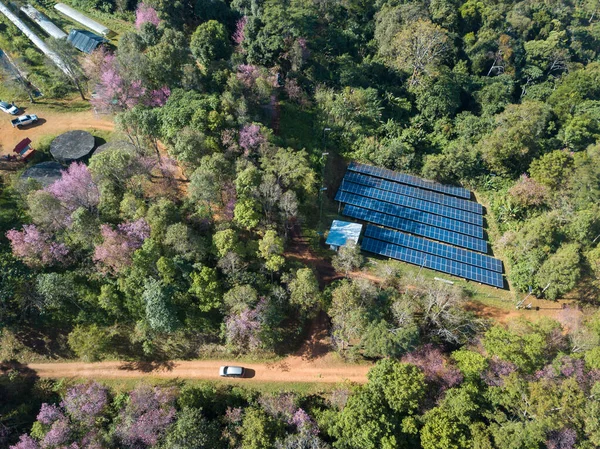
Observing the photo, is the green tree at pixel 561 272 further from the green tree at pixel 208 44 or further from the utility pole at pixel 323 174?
the green tree at pixel 208 44

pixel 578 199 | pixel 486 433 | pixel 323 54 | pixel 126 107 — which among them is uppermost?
pixel 323 54

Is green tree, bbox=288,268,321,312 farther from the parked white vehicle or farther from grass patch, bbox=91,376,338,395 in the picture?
the parked white vehicle

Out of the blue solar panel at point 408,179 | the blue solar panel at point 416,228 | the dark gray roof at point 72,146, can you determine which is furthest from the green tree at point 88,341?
the blue solar panel at point 408,179

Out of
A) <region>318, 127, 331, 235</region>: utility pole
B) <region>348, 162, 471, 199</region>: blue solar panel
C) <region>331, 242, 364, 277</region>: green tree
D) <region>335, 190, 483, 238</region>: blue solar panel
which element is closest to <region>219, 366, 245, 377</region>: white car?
<region>331, 242, 364, 277</region>: green tree

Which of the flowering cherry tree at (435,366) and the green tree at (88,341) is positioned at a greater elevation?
the flowering cherry tree at (435,366)

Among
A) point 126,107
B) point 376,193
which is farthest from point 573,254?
point 126,107

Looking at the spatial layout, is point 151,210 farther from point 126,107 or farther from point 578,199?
point 578,199

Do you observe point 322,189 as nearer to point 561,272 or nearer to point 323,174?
point 323,174
